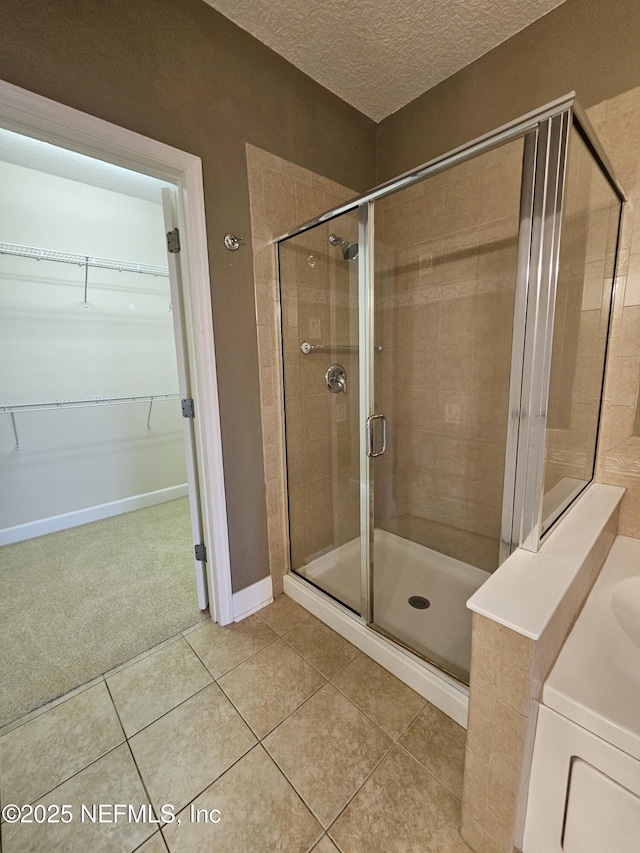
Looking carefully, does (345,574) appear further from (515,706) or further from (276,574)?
(515,706)

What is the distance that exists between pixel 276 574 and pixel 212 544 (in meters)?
0.46

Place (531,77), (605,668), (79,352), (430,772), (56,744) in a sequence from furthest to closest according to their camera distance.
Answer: (79,352), (531,77), (56,744), (430,772), (605,668)

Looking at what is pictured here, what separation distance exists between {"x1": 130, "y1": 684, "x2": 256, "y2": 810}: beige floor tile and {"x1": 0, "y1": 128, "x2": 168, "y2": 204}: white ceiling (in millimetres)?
2714

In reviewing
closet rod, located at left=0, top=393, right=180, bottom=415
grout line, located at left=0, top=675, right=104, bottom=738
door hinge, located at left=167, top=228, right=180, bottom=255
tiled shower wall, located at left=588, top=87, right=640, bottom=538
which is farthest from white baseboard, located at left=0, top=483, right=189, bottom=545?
tiled shower wall, located at left=588, top=87, right=640, bottom=538

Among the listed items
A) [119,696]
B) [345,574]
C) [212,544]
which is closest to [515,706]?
[345,574]

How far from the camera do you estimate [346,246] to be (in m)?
1.69

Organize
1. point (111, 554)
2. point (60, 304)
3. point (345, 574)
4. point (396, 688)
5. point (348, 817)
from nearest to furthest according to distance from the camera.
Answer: point (348, 817) → point (396, 688) → point (345, 574) → point (111, 554) → point (60, 304)

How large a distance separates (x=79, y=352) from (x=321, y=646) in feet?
9.40

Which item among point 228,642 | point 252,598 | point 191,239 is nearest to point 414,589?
point 252,598

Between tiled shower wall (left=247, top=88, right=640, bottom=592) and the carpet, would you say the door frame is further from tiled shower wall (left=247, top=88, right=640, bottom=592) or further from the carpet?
the carpet

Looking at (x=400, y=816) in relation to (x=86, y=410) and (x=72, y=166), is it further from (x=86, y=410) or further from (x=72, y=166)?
(x=72, y=166)

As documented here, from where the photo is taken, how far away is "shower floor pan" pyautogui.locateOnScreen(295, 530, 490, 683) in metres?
1.50

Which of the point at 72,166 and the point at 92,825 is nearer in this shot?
the point at 92,825

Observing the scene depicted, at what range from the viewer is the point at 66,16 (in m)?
1.13
